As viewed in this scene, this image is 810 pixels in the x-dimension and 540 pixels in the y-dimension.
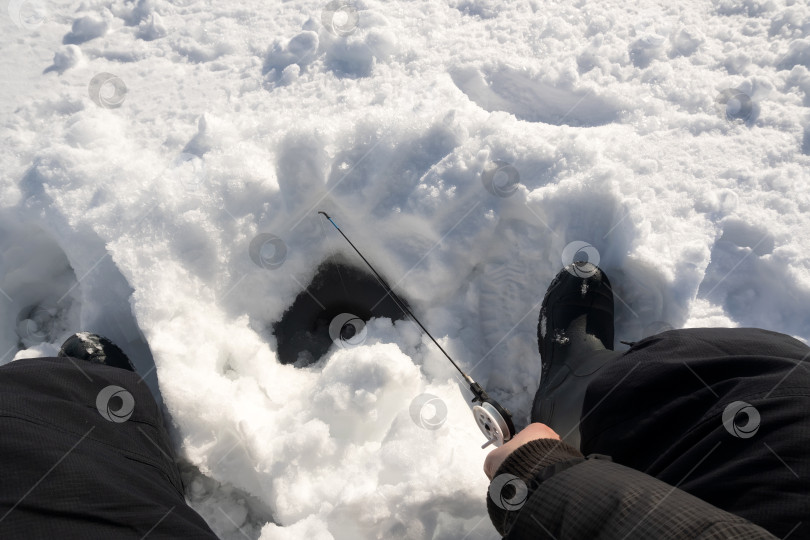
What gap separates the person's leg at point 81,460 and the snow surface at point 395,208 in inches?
13.5

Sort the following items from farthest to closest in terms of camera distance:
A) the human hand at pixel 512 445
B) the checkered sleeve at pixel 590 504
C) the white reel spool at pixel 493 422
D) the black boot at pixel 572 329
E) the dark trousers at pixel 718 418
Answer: the black boot at pixel 572 329
the white reel spool at pixel 493 422
the human hand at pixel 512 445
the dark trousers at pixel 718 418
the checkered sleeve at pixel 590 504

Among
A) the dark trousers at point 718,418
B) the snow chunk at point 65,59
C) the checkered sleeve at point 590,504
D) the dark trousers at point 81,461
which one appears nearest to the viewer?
the checkered sleeve at point 590,504

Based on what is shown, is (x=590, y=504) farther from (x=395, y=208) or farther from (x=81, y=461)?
(x=395, y=208)

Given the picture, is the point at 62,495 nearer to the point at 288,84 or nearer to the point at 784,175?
the point at 288,84

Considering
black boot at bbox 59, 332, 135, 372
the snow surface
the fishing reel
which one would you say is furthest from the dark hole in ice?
the fishing reel

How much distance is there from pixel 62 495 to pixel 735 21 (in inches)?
140

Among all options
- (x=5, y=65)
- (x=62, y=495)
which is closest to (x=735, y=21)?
(x=62, y=495)

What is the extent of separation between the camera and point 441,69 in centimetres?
277

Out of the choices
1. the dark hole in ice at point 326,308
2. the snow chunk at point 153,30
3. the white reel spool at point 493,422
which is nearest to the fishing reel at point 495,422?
the white reel spool at point 493,422

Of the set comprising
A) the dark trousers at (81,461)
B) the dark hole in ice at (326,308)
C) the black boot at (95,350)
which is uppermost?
the dark trousers at (81,461)

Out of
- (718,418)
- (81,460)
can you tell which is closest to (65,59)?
(81,460)

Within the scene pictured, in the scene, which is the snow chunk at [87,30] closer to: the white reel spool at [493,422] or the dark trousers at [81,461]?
the dark trousers at [81,461]

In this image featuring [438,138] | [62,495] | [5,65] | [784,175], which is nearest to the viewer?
[62,495]

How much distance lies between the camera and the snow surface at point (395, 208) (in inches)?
80.2
